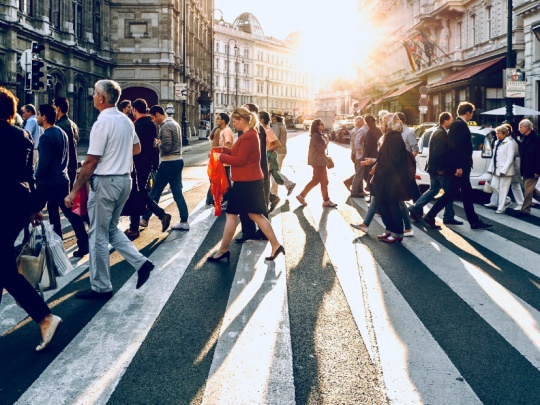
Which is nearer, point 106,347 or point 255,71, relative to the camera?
point 106,347

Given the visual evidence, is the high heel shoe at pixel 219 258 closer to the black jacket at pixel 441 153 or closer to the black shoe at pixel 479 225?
the black jacket at pixel 441 153

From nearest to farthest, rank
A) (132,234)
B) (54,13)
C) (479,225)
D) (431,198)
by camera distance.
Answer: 1. (132,234)
2. (479,225)
3. (431,198)
4. (54,13)

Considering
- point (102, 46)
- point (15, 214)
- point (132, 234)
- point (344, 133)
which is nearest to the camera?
point (15, 214)

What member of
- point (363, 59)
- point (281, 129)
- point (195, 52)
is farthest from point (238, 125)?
point (363, 59)

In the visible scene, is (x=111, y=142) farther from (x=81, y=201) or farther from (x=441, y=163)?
(x=441, y=163)

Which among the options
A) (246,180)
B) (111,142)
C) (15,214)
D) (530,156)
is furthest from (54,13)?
(15,214)

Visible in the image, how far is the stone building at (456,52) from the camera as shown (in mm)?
26906

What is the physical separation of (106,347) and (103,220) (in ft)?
5.01

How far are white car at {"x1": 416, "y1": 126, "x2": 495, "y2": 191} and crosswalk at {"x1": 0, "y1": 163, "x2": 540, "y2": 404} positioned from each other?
523 cm

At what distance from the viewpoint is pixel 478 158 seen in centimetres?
1313

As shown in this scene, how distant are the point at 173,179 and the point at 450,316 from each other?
5421mm

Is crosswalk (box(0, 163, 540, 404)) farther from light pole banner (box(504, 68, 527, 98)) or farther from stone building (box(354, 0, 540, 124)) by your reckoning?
stone building (box(354, 0, 540, 124))

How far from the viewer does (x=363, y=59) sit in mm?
62844

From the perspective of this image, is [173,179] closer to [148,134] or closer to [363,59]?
[148,134]
